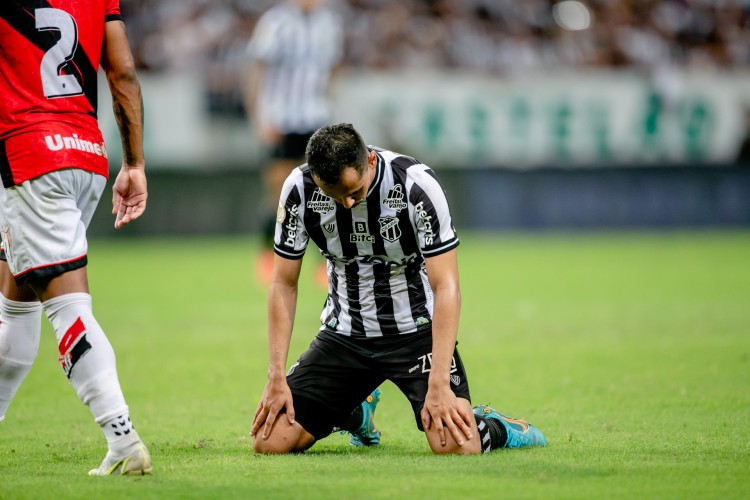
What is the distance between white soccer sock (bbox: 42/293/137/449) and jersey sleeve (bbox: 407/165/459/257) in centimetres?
137

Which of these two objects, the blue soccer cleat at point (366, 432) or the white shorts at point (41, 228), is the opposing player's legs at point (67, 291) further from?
the blue soccer cleat at point (366, 432)

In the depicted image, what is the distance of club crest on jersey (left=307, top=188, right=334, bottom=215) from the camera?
479 centimetres

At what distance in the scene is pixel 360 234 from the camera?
4844 millimetres

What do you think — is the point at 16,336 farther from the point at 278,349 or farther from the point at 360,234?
the point at 360,234

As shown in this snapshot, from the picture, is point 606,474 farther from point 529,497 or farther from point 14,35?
point 14,35

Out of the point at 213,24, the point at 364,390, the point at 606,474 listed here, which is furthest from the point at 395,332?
the point at 213,24

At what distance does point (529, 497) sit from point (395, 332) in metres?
1.37

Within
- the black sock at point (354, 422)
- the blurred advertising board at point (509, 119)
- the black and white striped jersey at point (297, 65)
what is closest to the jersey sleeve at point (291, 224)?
the black sock at point (354, 422)

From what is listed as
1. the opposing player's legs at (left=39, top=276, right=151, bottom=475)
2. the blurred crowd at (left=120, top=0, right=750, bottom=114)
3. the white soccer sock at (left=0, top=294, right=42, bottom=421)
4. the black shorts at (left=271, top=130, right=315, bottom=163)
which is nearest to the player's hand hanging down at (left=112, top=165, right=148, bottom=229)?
the opposing player's legs at (left=39, top=276, right=151, bottom=475)

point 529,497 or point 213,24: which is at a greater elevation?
point 213,24

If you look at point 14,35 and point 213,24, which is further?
point 213,24

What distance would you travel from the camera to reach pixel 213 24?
60.9 feet

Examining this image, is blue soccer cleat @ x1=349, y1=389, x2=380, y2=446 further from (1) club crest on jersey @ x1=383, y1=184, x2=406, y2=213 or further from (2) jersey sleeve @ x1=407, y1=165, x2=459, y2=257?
(1) club crest on jersey @ x1=383, y1=184, x2=406, y2=213

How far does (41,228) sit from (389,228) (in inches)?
58.5
